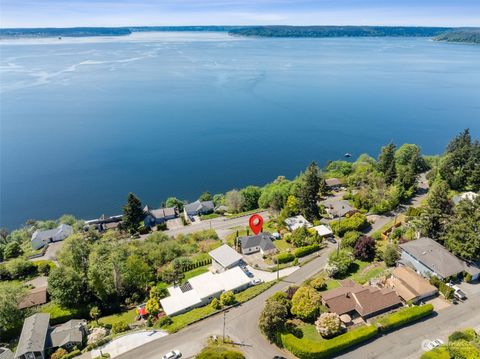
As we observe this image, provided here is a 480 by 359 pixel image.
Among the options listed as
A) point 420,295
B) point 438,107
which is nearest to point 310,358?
point 420,295

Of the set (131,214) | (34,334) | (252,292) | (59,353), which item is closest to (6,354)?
(34,334)

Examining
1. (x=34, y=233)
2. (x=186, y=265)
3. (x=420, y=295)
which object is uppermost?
(x=420, y=295)

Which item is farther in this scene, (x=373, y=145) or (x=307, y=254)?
(x=373, y=145)

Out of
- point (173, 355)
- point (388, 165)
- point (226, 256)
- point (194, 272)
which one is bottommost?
point (194, 272)

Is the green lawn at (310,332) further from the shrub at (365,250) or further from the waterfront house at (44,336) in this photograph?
the waterfront house at (44,336)

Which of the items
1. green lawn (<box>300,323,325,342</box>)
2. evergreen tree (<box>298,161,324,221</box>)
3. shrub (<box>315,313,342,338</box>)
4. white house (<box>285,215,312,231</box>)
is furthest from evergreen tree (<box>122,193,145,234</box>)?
shrub (<box>315,313,342,338</box>)

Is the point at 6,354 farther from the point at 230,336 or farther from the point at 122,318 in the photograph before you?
the point at 230,336

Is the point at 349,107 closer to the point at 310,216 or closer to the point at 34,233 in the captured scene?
the point at 310,216
